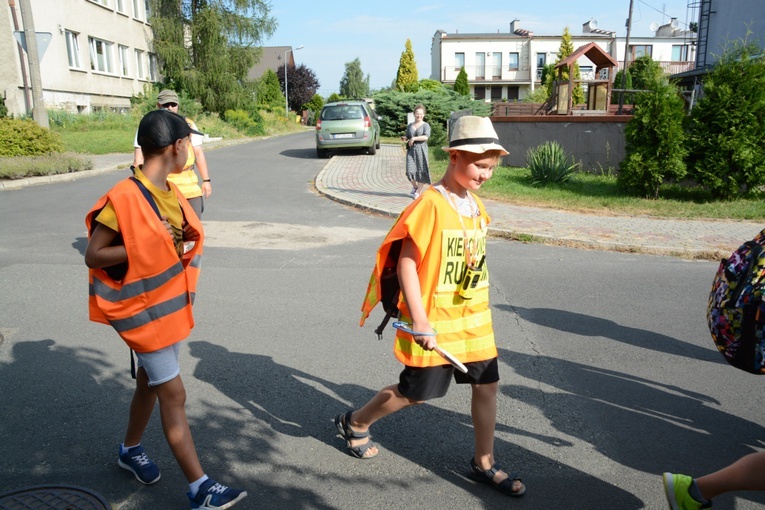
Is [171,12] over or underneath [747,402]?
over

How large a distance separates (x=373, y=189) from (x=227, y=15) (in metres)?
25.9

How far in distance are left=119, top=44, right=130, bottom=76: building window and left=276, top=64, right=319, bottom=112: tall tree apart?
33.3 meters

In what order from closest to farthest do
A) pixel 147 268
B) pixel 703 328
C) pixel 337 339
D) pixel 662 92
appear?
pixel 147 268 → pixel 337 339 → pixel 703 328 → pixel 662 92

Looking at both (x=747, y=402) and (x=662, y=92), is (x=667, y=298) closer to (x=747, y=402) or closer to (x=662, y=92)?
(x=747, y=402)

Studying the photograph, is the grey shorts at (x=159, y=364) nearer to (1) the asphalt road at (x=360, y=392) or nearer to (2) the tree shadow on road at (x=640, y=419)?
(1) the asphalt road at (x=360, y=392)

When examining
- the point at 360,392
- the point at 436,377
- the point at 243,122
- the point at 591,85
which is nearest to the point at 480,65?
the point at 243,122

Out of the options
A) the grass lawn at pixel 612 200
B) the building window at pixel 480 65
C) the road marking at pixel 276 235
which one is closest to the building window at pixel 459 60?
the building window at pixel 480 65

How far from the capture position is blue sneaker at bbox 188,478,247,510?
280 centimetres

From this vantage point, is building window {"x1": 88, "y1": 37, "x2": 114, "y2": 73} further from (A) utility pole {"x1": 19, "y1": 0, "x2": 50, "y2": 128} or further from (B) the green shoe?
(B) the green shoe

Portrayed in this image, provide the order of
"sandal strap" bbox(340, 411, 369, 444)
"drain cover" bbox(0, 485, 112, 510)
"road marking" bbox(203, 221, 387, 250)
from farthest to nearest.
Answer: "road marking" bbox(203, 221, 387, 250) < "sandal strap" bbox(340, 411, 369, 444) < "drain cover" bbox(0, 485, 112, 510)

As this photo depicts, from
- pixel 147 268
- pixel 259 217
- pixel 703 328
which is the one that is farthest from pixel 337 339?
pixel 259 217

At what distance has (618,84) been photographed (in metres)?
39.8

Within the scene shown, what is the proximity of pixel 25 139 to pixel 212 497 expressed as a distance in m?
16.9

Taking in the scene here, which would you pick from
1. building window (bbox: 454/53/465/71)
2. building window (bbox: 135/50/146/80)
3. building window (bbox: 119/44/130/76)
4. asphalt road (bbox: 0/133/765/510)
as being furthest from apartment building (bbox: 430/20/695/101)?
asphalt road (bbox: 0/133/765/510)
